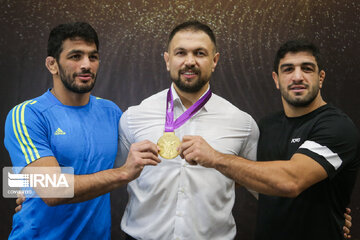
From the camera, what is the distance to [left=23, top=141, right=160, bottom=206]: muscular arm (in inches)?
64.0

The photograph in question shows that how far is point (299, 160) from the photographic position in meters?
1.72

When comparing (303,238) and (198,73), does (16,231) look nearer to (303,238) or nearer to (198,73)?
(198,73)

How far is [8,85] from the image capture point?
295cm

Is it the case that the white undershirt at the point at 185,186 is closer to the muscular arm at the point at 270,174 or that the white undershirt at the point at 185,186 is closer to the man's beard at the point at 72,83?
the muscular arm at the point at 270,174

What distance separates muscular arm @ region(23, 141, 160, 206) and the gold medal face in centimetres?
7

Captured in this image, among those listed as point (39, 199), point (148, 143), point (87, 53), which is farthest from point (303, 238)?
point (87, 53)

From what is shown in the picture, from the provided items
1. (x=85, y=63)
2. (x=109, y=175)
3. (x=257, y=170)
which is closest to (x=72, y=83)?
(x=85, y=63)

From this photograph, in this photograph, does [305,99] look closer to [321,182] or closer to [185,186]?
[321,182]

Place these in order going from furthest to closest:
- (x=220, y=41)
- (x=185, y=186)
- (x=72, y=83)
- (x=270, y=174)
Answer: (x=220, y=41) → (x=72, y=83) → (x=185, y=186) → (x=270, y=174)

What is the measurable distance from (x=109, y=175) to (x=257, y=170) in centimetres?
68

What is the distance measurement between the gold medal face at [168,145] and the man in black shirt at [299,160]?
0.23 ft

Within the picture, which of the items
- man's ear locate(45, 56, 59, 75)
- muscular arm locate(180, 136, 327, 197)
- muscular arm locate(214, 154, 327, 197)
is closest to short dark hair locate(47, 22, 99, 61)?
man's ear locate(45, 56, 59, 75)

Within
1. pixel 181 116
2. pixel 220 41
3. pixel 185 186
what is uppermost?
pixel 220 41

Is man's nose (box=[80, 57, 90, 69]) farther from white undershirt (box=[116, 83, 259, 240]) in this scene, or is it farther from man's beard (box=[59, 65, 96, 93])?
white undershirt (box=[116, 83, 259, 240])
